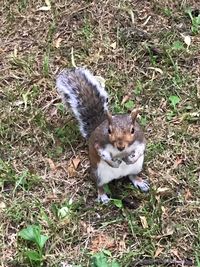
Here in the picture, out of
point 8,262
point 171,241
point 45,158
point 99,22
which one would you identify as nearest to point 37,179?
point 45,158

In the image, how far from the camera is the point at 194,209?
11.3 ft

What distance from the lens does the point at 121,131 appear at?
3.24 m

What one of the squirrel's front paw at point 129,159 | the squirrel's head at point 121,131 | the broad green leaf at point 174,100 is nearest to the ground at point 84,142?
the broad green leaf at point 174,100

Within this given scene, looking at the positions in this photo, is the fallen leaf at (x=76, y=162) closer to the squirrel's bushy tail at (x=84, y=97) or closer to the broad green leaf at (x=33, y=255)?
the squirrel's bushy tail at (x=84, y=97)

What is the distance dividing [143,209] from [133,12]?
152 centimetres

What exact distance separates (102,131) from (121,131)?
152mm

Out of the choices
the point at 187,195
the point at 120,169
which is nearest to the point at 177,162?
the point at 187,195

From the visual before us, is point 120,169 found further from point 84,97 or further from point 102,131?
point 84,97

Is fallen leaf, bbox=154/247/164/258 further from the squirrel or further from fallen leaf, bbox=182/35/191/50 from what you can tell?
fallen leaf, bbox=182/35/191/50

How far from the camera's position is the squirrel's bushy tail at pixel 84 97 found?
12.0ft

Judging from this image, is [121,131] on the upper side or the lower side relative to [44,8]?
lower

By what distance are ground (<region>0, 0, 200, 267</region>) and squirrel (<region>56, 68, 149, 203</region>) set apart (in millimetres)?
134

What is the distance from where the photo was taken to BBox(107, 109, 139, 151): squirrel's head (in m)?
3.24

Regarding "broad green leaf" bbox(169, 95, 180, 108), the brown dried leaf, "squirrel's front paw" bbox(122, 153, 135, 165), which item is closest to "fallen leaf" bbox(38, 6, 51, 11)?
"broad green leaf" bbox(169, 95, 180, 108)
